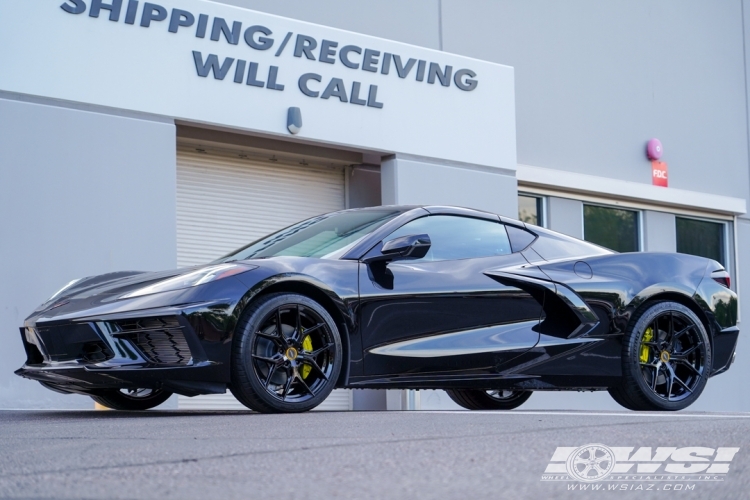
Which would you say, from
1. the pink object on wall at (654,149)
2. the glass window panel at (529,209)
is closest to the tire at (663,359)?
the glass window panel at (529,209)

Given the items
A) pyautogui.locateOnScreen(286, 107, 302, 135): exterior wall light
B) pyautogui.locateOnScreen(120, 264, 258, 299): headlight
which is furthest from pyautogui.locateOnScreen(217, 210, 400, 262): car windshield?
pyautogui.locateOnScreen(286, 107, 302, 135): exterior wall light

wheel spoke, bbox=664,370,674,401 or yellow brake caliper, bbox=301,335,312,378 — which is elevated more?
yellow brake caliper, bbox=301,335,312,378

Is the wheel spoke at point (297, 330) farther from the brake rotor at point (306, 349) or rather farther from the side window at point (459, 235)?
the side window at point (459, 235)

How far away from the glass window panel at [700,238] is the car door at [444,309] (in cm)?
1196

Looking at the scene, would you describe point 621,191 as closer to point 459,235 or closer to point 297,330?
point 459,235

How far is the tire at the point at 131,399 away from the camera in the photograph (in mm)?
7234

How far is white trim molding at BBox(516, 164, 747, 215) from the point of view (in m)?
15.8

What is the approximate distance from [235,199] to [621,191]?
6.63 meters

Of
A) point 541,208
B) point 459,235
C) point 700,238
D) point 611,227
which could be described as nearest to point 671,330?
point 459,235

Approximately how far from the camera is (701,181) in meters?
18.5

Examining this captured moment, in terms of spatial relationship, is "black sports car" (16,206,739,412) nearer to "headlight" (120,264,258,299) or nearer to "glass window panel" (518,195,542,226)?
"headlight" (120,264,258,299)

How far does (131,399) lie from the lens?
→ 7355mm

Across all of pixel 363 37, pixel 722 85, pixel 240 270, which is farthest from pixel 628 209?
pixel 240 270

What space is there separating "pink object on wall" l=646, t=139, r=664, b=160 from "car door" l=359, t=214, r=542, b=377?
35.5ft
